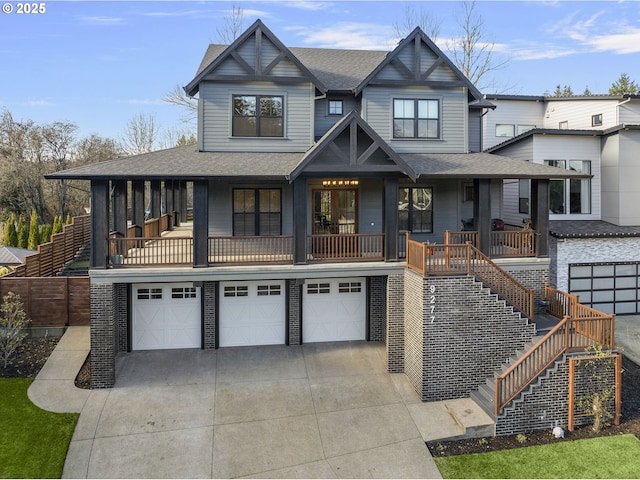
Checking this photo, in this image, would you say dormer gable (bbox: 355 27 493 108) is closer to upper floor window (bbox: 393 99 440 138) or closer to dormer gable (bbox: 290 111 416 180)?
upper floor window (bbox: 393 99 440 138)

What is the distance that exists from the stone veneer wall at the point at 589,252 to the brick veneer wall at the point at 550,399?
21.5 ft

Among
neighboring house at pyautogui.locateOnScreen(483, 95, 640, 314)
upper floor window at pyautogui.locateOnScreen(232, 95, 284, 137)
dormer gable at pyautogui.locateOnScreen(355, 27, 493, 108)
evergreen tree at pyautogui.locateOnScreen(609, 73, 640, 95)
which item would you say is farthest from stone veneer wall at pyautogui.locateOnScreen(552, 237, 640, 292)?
evergreen tree at pyautogui.locateOnScreen(609, 73, 640, 95)

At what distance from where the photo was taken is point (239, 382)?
484 inches

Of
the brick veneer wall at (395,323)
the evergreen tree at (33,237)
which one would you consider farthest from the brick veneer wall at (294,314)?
the evergreen tree at (33,237)

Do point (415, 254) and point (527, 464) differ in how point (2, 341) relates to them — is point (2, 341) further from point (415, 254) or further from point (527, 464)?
point (527, 464)

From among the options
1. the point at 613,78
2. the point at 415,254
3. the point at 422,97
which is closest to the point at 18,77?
the point at 422,97

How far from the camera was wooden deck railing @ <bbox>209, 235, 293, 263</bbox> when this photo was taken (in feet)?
42.0

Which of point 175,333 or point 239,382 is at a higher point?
point 175,333

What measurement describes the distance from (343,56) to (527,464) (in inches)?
641

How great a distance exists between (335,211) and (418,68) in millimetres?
6075

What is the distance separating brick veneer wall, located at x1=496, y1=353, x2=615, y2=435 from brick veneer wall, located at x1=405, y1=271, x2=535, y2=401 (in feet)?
4.17

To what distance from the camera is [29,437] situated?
9461 millimetres

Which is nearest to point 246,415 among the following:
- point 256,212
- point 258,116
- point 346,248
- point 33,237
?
point 346,248

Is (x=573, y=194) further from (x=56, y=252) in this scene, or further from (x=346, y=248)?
(x=56, y=252)
